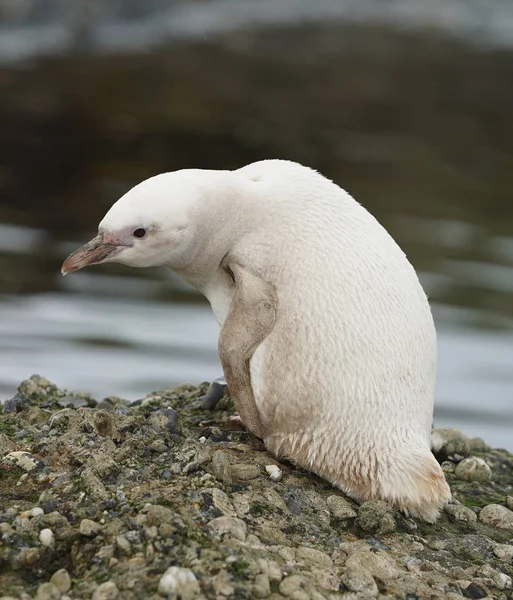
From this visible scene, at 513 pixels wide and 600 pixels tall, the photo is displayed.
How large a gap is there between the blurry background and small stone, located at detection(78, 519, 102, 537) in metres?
3.73

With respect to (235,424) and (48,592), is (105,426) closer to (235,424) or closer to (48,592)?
(235,424)

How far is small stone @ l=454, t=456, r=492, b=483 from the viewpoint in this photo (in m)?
4.82

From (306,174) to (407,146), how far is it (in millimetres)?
11058

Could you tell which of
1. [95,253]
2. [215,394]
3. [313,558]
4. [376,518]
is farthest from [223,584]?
[215,394]

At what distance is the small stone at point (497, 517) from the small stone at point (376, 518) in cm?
53

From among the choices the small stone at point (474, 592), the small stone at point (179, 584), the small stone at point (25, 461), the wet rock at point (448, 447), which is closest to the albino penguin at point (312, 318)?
the small stone at point (474, 592)

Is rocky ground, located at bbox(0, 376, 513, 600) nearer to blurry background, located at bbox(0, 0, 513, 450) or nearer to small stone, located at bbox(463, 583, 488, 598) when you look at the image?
small stone, located at bbox(463, 583, 488, 598)

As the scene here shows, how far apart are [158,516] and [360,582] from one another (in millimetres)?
623

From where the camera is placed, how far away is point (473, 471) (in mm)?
4824

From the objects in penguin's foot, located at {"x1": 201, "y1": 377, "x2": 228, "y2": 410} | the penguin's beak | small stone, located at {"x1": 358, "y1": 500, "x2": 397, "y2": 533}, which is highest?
the penguin's beak

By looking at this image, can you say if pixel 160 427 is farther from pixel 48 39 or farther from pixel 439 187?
pixel 48 39

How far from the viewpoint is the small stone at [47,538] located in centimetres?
348

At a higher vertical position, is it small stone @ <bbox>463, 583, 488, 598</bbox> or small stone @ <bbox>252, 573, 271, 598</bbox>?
small stone @ <bbox>463, 583, 488, 598</bbox>

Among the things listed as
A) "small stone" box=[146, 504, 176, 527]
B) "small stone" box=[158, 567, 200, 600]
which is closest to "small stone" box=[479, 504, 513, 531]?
"small stone" box=[146, 504, 176, 527]
